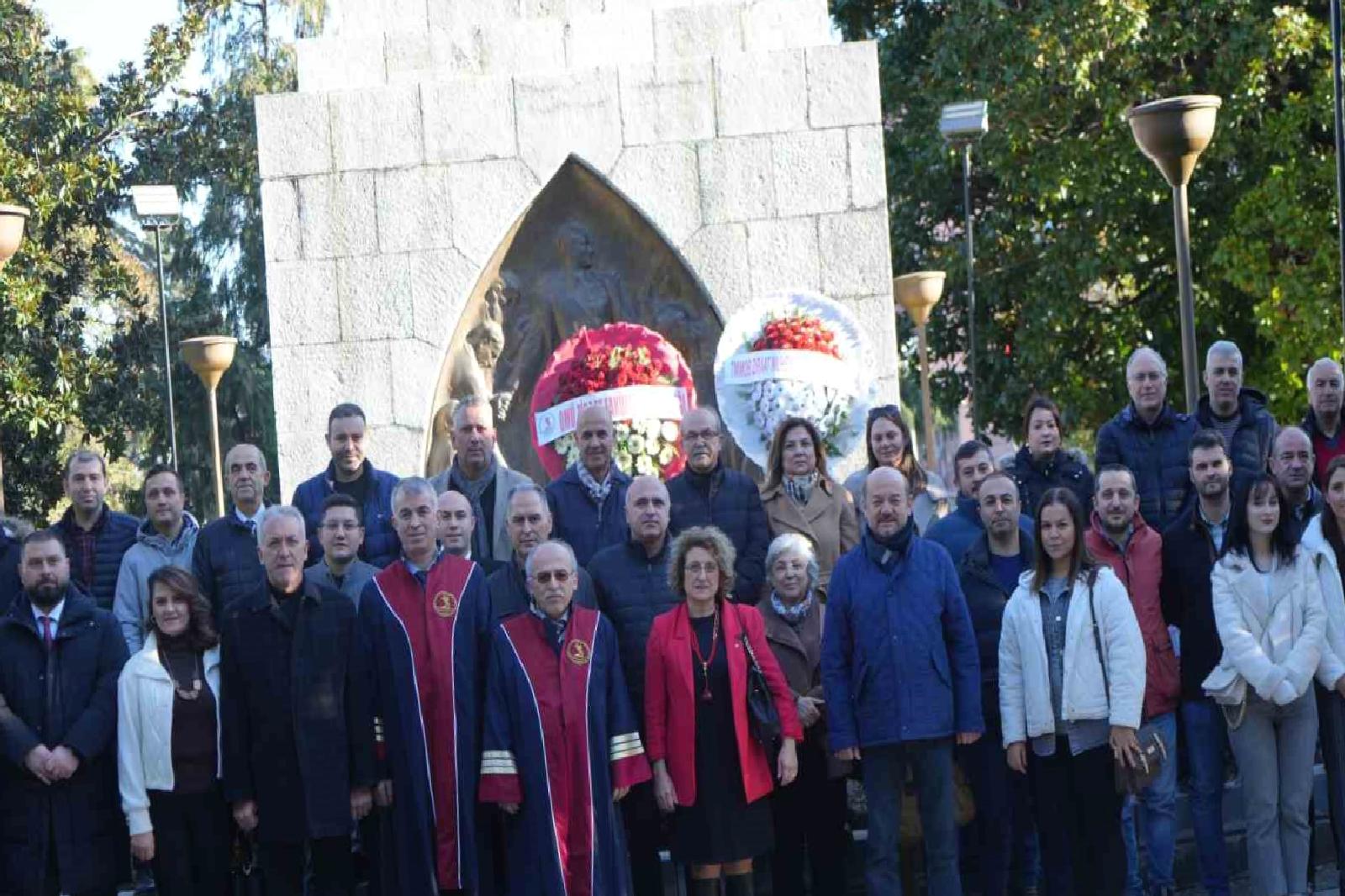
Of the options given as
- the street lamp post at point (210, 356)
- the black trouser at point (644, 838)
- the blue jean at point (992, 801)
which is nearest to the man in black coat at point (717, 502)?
the black trouser at point (644, 838)

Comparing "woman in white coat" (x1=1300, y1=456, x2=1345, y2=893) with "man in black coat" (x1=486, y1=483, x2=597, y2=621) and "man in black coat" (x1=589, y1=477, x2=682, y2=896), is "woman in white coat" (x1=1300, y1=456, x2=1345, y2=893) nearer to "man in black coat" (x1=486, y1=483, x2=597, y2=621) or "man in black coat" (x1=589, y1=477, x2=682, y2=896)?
"man in black coat" (x1=589, y1=477, x2=682, y2=896)

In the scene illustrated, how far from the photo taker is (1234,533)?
791 centimetres

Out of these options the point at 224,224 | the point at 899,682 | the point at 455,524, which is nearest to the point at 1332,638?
the point at 899,682

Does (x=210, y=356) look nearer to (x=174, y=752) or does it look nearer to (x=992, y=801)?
(x=174, y=752)

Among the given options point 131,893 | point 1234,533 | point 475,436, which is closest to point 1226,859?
point 1234,533

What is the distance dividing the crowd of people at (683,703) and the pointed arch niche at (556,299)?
3403mm

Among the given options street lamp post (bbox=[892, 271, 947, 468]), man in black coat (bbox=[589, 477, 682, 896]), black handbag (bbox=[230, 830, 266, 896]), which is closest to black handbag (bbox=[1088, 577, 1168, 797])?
man in black coat (bbox=[589, 477, 682, 896])

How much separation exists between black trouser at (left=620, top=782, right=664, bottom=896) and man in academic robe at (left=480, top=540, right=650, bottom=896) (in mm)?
269

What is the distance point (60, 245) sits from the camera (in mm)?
24266

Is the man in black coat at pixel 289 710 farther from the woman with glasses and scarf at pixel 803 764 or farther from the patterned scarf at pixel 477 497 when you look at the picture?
the woman with glasses and scarf at pixel 803 764

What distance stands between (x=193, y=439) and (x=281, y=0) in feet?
21.1

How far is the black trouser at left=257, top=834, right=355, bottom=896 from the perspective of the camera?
7801mm

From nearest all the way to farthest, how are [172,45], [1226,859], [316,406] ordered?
1. [1226,859]
2. [316,406]
3. [172,45]

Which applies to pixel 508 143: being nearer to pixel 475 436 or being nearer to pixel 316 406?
pixel 316 406
